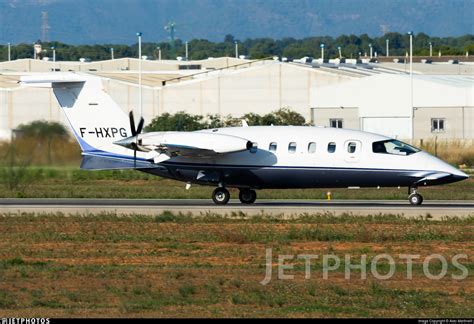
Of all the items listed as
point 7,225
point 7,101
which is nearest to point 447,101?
point 7,101

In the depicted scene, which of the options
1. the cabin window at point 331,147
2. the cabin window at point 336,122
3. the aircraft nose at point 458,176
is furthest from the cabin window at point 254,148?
the cabin window at point 336,122

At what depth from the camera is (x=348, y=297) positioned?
2114cm

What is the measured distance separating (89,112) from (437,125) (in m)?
36.9

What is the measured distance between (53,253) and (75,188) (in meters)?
24.2

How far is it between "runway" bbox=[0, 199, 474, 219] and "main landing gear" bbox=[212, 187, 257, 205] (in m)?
0.34

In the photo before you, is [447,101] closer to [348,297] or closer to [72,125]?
[72,125]

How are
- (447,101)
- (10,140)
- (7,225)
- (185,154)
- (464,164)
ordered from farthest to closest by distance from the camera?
(447,101)
(464,164)
(10,140)
(185,154)
(7,225)

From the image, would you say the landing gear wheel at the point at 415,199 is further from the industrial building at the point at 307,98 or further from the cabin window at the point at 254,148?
the industrial building at the point at 307,98

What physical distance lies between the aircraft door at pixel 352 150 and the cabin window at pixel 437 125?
35.8 m

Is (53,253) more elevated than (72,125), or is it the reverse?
(72,125)

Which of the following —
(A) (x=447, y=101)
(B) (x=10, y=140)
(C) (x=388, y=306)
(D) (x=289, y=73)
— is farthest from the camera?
(D) (x=289, y=73)

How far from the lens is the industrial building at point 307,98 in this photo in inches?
2931

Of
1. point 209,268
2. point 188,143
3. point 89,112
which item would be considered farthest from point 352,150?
point 209,268

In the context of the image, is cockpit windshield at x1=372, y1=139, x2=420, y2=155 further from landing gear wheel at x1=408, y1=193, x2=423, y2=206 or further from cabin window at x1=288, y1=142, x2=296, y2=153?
cabin window at x1=288, y1=142, x2=296, y2=153
